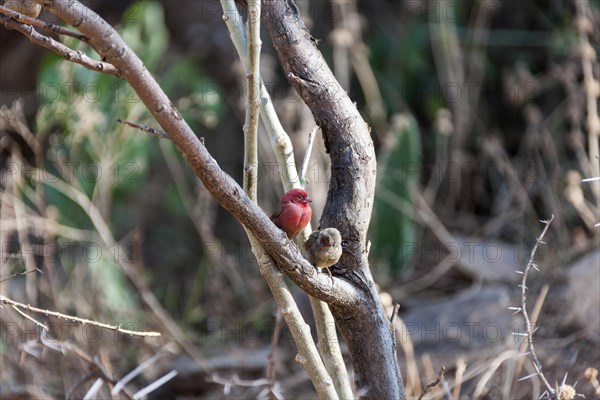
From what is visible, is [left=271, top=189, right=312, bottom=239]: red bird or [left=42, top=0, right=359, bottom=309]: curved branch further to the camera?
[left=271, top=189, right=312, bottom=239]: red bird

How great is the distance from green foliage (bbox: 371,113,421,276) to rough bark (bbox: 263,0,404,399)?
9.30 feet

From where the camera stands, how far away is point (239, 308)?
5785 mm

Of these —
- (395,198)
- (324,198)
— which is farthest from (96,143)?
(395,198)

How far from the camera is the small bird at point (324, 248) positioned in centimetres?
213

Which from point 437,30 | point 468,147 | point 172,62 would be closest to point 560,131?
point 468,147

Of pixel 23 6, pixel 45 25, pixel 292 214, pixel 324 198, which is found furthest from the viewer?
pixel 324 198

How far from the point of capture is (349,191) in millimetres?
2373

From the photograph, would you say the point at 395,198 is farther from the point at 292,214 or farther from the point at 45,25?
the point at 45,25

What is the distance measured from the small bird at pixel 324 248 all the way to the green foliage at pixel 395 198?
310cm

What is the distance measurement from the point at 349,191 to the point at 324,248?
30 centimetres

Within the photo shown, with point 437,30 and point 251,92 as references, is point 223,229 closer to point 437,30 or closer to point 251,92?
point 437,30

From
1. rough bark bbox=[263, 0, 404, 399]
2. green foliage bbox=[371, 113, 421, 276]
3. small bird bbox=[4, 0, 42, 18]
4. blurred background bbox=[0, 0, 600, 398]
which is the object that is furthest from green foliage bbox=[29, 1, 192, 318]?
small bird bbox=[4, 0, 42, 18]

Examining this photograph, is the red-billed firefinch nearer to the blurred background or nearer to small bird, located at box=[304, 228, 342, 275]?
small bird, located at box=[304, 228, 342, 275]

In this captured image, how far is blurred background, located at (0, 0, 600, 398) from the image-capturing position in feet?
14.3
